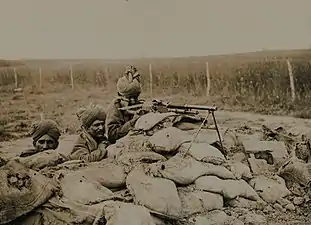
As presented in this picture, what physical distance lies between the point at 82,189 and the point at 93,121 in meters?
0.63

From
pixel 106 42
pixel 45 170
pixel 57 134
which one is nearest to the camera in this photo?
pixel 45 170

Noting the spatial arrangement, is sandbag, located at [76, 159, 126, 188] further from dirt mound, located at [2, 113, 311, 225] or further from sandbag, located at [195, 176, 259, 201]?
sandbag, located at [195, 176, 259, 201]

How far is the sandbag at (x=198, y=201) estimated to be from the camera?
3564mm

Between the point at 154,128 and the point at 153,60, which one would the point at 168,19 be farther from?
the point at 154,128

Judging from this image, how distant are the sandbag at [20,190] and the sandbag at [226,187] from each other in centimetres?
86

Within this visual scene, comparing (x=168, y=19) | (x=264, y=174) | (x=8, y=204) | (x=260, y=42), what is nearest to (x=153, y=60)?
(x=168, y=19)

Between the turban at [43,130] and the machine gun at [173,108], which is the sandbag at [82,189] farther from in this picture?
the machine gun at [173,108]

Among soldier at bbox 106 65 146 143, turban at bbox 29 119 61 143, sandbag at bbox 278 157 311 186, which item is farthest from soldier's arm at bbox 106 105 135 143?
sandbag at bbox 278 157 311 186

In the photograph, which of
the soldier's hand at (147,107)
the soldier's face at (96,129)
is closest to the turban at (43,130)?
the soldier's face at (96,129)

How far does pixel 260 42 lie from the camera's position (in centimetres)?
442

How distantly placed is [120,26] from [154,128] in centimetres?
77

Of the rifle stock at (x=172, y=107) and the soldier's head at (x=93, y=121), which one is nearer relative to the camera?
the soldier's head at (x=93, y=121)

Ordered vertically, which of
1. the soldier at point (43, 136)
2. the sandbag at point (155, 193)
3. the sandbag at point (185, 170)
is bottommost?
the sandbag at point (155, 193)

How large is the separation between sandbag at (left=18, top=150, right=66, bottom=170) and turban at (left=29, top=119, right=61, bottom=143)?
113 millimetres
